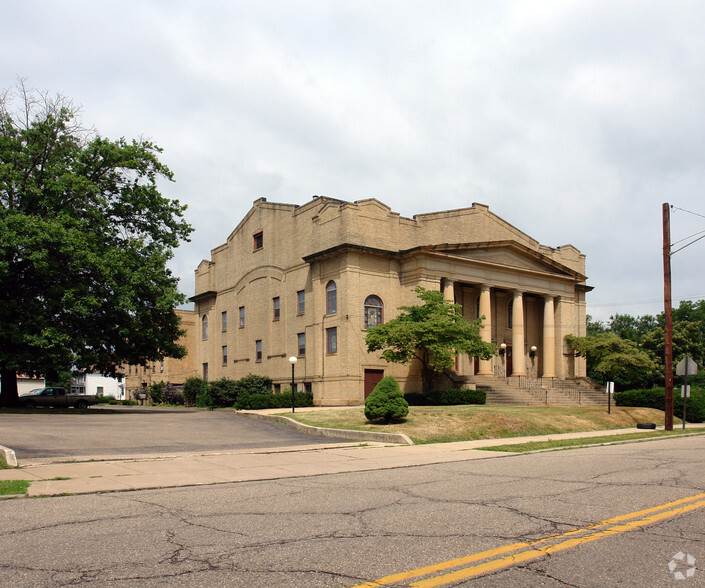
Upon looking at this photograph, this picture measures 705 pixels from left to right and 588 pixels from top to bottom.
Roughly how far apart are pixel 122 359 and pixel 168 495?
29.1 m

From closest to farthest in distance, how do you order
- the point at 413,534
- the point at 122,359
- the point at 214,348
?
the point at 413,534
the point at 122,359
the point at 214,348

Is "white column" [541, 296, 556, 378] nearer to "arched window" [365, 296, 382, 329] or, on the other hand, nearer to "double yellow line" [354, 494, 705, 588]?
"arched window" [365, 296, 382, 329]

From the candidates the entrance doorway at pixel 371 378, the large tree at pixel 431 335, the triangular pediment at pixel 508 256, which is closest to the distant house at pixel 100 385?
the entrance doorway at pixel 371 378

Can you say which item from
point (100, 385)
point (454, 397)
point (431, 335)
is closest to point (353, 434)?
point (431, 335)

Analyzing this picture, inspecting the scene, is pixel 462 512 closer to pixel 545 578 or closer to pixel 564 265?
pixel 545 578

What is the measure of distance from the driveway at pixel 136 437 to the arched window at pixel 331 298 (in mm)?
14276

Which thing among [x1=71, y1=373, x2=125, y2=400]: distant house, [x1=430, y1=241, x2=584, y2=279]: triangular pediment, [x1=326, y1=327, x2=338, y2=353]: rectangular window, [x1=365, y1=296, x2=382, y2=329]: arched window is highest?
[x1=430, y1=241, x2=584, y2=279]: triangular pediment

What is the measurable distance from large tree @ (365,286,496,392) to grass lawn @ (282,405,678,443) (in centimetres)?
653

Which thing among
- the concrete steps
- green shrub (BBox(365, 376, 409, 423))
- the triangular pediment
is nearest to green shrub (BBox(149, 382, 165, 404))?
the concrete steps

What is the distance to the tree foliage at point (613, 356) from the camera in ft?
148

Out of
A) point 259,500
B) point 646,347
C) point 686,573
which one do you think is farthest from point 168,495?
point 646,347

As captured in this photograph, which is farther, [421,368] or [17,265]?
[421,368]

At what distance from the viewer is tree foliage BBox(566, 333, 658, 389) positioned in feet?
148

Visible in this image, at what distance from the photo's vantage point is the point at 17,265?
3400cm
